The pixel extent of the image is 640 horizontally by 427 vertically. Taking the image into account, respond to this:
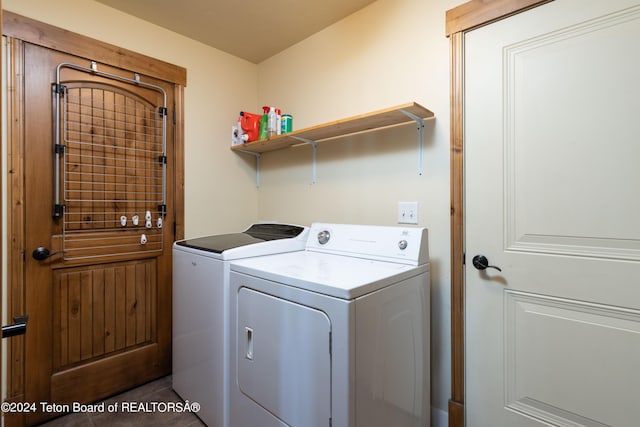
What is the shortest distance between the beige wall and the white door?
0.59 ft

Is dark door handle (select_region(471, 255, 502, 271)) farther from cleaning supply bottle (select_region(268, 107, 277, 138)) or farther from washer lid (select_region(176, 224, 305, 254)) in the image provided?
cleaning supply bottle (select_region(268, 107, 277, 138))

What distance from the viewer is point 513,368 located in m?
1.57

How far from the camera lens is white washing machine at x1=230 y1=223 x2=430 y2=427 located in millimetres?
1256

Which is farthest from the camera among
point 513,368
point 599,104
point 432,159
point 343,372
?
point 432,159

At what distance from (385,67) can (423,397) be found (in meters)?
1.80

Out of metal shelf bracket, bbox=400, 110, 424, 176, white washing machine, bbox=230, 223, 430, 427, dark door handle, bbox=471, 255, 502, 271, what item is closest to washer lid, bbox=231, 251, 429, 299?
white washing machine, bbox=230, 223, 430, 427

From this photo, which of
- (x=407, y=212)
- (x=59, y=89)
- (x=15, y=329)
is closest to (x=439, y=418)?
(x=407, y=212)

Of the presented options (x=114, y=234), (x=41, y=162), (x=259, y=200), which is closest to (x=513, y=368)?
(x=259, y=200)

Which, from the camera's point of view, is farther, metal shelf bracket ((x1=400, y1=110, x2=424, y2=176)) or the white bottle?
the white bottle

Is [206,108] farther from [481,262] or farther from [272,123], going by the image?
[481,262]

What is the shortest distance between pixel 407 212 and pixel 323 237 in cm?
51

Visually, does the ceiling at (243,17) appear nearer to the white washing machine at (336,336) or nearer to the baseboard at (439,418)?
the white washing machine at (336,336)

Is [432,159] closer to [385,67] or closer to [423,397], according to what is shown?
[385,67]

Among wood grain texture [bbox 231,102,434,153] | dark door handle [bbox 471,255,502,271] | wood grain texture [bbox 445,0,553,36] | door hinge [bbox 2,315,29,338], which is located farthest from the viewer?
wood grain texture [bbox 231,102,434,153]
